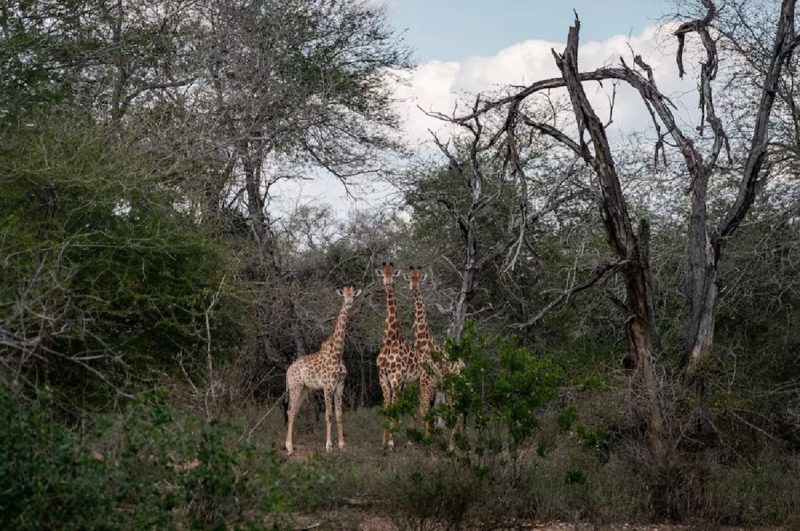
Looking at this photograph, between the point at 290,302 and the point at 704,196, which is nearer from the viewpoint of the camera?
the point at 704,196

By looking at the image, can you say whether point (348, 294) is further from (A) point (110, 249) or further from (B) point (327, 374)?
(A) point (110, 249)

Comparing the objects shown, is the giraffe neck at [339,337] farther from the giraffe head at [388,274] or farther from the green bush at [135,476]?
the green bush at [135,476]

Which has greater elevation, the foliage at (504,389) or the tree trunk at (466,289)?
the tree trunk at (466,289)

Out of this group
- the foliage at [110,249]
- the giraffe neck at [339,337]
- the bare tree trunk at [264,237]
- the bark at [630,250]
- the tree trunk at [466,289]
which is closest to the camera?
the bark at [630,250]

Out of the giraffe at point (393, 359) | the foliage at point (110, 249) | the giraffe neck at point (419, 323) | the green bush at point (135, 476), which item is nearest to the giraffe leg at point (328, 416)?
the giraffe at point (393, 359)

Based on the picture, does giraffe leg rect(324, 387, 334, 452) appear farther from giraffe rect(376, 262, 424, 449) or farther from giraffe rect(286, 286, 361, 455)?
giraffe rect(376, 262, 424, 449)

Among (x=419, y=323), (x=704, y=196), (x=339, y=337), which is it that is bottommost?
(x=339, y=337)

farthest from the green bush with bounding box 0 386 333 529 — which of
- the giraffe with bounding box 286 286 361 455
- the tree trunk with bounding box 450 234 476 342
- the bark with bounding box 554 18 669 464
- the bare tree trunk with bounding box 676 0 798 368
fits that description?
the giraffe with bounding box 286 286 361 455

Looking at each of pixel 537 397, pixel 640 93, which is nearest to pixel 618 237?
pixel 640 93

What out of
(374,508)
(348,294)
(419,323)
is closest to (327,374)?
(348,294)

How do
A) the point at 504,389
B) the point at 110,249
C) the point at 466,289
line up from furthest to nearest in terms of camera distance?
1. the point at 466,289
2. the point at 110,249
3. the point at 504,389

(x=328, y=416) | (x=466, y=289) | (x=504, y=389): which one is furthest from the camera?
(x=328, y=416)

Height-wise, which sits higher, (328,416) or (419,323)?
(419,323)

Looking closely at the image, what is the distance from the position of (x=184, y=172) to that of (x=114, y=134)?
1241 millimetres
